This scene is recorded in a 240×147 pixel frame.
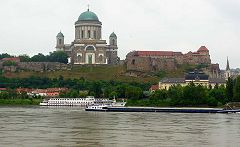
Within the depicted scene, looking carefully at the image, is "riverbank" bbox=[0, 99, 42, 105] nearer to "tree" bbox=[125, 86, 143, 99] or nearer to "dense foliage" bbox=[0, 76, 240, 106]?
"dense foliage" bbox=[0, 76, 240, 106]

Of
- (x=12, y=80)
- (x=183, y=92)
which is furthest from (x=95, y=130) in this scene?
(x=12, y=80)

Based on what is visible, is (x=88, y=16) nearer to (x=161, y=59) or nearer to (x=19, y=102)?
(x=161, y=59)

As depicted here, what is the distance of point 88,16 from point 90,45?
7801 millimetres

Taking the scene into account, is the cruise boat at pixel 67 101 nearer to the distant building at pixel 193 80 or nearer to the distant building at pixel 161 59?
the distant building at pixel 193 80

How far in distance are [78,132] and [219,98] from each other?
145 ft

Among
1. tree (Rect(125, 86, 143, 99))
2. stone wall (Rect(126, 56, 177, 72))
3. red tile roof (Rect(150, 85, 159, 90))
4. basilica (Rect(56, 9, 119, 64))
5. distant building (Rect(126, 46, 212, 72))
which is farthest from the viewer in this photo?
basilica (Rect(56, 9, 119, 64))

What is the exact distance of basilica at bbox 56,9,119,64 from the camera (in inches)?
5315

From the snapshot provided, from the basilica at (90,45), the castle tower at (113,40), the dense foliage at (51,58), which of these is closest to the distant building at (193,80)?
the basilica at (90,45)

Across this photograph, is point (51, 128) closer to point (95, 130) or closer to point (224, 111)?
point (95, 130)

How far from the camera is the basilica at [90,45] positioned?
135000mm

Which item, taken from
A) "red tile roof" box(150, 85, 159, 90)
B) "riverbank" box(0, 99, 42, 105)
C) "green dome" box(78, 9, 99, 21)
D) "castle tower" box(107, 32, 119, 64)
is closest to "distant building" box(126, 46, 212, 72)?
"castle tower" box(107, 32, 119, 64)

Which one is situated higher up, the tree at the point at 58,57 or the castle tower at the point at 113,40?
the castle tower at the point at 113,40

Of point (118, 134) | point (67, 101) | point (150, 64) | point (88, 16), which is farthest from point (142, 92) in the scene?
point (118, 134)

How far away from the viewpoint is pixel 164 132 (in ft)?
136
